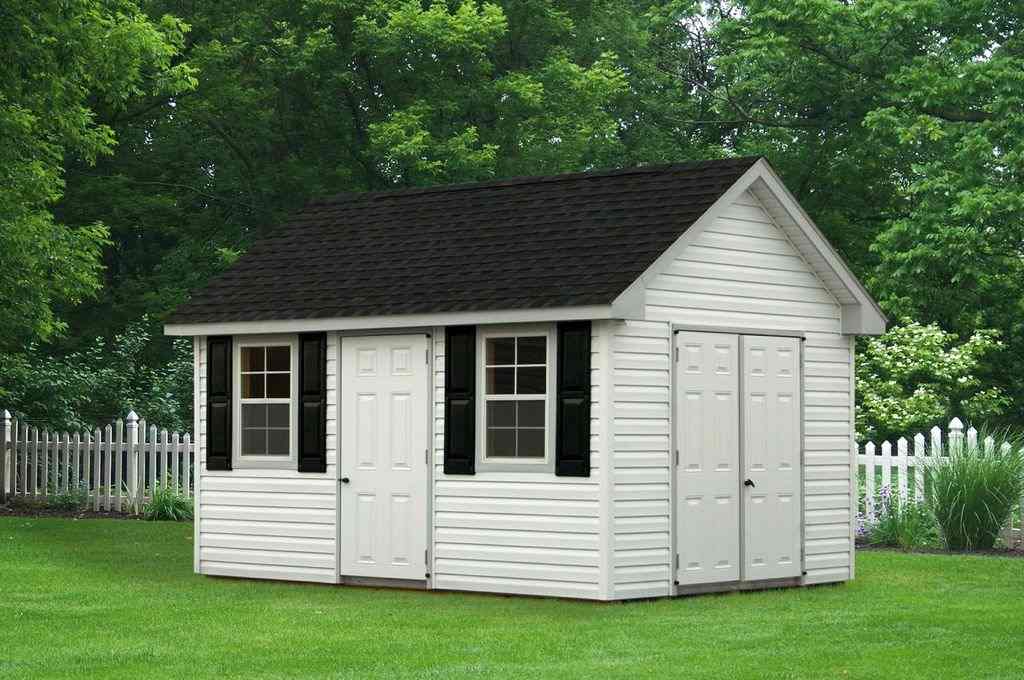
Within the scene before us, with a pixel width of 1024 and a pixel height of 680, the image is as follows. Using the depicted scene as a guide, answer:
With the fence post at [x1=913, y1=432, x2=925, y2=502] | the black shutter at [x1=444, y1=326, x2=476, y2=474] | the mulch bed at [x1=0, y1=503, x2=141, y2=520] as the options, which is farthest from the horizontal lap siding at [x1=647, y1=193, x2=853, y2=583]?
the mulch bed at [x1=0, y1=503, x2=141, y2=520]

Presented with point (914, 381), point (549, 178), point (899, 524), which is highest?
point (549, 178)

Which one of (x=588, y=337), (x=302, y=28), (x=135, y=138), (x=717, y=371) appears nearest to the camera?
(x=588, y=337)

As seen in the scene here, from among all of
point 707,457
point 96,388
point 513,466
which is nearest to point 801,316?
point 707,457

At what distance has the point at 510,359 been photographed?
15914mm

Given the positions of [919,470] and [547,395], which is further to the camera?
[919,470]

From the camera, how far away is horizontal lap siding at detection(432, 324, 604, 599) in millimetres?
15211

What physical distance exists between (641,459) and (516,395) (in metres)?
1.21

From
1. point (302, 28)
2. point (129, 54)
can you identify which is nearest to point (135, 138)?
point (302, 28)

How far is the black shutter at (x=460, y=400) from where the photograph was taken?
16078 mm

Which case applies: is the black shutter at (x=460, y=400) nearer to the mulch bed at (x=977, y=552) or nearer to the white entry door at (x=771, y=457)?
the white entry door at (x=771, y=457)

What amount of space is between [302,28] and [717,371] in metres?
23.2

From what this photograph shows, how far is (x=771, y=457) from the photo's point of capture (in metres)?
16.8

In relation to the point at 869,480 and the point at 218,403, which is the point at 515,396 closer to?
the point at 218,403

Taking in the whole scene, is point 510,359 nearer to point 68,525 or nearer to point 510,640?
point 510,640
